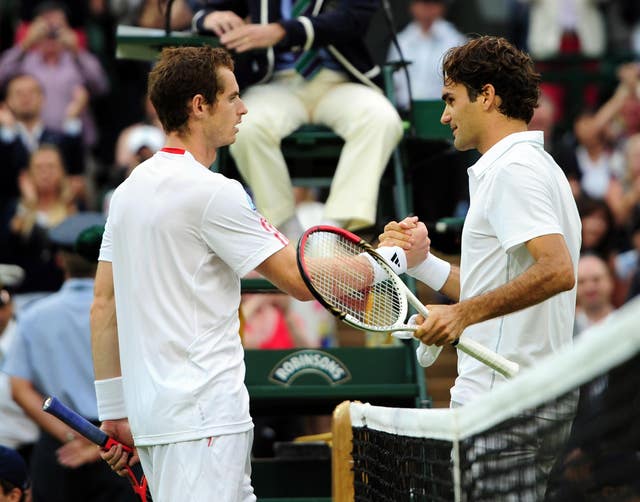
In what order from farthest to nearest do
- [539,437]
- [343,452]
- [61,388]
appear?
[61,388]
[343,452]
[539,437]

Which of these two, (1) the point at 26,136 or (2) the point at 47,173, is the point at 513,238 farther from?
(1) the point at 26,136

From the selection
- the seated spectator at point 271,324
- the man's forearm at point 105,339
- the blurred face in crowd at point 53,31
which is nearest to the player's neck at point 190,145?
the man's forearm at point 105,339

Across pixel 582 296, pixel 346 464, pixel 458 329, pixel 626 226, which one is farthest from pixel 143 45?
pixel 626 226

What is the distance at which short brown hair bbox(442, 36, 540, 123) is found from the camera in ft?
16.0

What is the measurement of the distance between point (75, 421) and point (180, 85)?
1182mm

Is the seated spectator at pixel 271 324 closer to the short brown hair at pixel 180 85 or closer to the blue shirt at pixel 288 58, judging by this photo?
the blue shirt at pixel 288 58

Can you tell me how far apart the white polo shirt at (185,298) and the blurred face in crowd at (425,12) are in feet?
25.5

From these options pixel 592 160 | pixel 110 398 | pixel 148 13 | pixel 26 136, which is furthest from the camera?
pixel 592 160

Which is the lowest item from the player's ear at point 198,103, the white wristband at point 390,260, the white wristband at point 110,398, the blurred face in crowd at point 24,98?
the white wristband at point 110,398

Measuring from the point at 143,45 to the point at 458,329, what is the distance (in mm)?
3145

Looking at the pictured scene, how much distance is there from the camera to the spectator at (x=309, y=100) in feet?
22.7

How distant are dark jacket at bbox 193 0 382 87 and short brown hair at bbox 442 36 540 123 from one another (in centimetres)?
217

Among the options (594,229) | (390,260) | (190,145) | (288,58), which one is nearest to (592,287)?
(594,229)

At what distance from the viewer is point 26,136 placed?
12.6m
